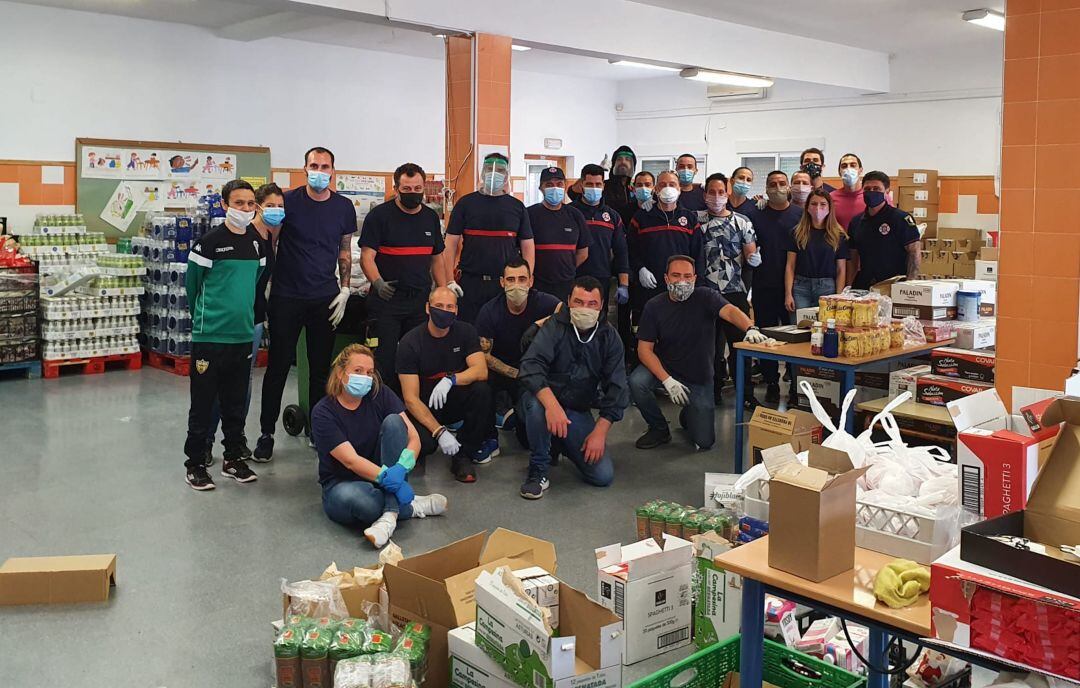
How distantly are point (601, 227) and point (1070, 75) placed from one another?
3.85 meters

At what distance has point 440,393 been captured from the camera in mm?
5496

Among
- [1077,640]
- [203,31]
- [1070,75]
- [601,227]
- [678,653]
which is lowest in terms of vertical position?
[678,653]

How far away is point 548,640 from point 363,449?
2.44 meters

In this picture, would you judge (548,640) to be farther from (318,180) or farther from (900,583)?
(318,180)

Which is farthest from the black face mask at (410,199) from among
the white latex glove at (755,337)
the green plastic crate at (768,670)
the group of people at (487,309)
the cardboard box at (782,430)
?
the green plastic crate at (768,670)

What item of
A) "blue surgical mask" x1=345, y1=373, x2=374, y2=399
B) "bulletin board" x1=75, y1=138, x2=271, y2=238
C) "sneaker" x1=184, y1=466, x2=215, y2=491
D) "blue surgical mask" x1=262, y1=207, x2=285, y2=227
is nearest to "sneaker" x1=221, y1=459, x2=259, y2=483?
"sneaker" x1=184, y1=466, x2=215, y2=491

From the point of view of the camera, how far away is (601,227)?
293 inches

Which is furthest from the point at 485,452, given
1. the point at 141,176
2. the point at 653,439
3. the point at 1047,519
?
the point at 141,176

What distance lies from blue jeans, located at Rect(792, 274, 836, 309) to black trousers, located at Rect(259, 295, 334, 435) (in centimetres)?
346

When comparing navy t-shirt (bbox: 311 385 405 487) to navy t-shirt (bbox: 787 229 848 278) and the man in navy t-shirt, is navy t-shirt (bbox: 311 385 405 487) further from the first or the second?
navy t-shirt (bbox: 787 229 848 278)

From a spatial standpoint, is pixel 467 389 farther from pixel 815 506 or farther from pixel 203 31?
pixel 203 31

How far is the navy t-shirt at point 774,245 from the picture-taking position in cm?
743

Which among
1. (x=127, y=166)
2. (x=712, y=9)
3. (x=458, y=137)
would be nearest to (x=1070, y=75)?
(x=458, y=137)

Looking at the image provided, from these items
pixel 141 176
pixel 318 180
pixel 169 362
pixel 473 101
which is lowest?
pixel 169 362
